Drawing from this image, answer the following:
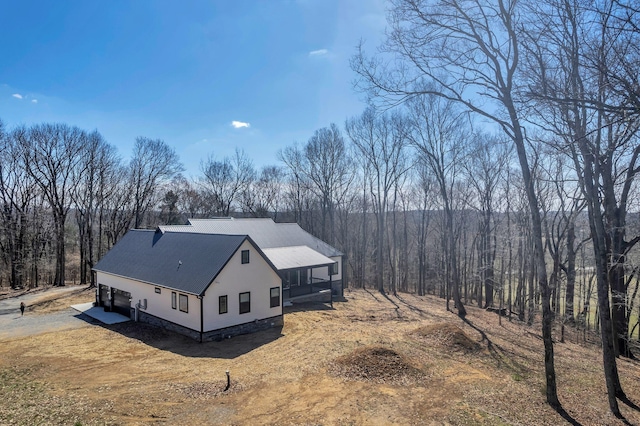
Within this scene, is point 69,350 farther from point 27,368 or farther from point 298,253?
point 298,253

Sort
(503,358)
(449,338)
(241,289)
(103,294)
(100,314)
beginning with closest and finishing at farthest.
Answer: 1. (503,358)
2. (449,338)
3. (241,289)
4. (100,314)
5. (103,294)

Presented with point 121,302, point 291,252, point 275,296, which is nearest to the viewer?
point 275,296

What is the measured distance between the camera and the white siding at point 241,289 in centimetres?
1539

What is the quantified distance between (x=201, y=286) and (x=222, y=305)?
50.5 inches

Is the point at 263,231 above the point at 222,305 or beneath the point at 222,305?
above

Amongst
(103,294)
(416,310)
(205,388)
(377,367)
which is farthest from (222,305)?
(416,310)

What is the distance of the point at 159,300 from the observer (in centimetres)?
1712

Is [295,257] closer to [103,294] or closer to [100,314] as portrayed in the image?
[100,314]

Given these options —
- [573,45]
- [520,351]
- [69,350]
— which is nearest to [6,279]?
[69,350]

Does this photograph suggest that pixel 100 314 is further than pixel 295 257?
No

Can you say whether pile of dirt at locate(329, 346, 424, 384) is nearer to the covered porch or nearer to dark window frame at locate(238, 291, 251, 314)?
dark window frame at locate(238, 291, 251, 314)

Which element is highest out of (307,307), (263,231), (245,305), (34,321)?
(263,231)

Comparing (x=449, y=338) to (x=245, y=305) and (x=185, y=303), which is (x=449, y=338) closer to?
(x=245, y=305)

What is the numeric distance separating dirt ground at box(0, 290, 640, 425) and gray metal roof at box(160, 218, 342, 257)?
315 inches
